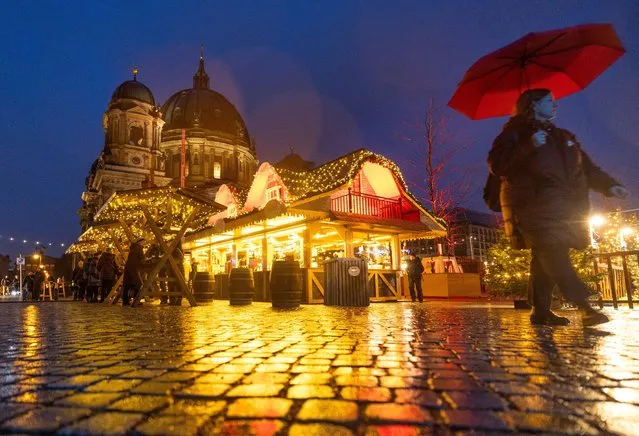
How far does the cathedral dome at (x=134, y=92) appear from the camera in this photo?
56.9m

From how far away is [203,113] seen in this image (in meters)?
71.1

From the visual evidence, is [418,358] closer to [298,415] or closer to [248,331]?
[298,415]

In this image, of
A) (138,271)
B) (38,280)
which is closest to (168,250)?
(138,271)

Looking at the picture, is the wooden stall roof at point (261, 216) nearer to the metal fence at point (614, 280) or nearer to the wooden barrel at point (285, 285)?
the wooden barrel at point (285, 285)

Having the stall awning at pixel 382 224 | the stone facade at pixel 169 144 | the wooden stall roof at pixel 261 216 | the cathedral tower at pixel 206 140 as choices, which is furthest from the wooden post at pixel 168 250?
the cathedral tower at pixel 206 140

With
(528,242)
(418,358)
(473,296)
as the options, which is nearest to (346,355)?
(418,358)

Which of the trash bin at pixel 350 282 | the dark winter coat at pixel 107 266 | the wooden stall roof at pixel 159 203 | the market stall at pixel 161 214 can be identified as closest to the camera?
the market stall at pixel 161 214

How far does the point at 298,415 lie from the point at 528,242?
13.1ft

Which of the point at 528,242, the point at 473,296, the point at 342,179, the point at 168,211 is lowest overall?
the point at 473,296

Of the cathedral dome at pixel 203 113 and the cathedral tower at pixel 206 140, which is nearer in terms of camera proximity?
the cathedral tower at pixel 206 140

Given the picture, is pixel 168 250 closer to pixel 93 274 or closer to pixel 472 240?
pixel 93 274

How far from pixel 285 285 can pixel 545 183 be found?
274 inches

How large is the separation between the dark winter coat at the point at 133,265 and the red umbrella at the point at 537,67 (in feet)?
33.0

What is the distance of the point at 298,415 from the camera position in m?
1.71
